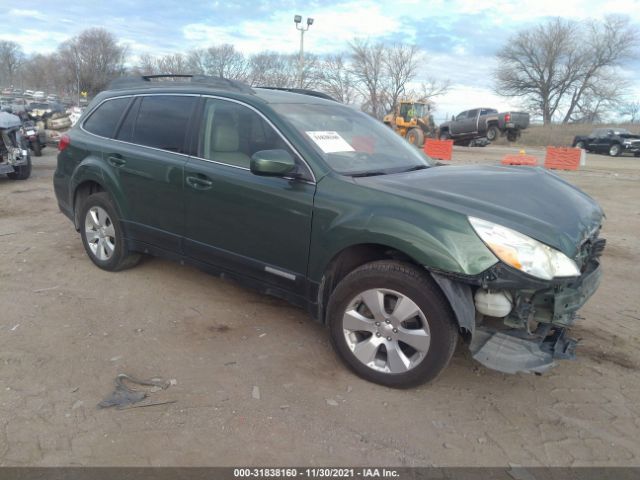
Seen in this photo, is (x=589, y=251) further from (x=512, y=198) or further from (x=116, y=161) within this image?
(x=116, y=161)

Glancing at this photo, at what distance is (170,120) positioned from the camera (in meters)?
4.31

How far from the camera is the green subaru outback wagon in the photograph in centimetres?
284

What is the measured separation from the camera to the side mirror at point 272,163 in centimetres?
326

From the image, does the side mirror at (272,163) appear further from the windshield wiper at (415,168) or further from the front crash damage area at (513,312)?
the front crash damage area at (513,312)

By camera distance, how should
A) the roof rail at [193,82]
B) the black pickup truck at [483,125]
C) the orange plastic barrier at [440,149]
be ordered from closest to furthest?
the roof rail at [193,82] < the orange plastic barrier at [440,149] < the black pickup truck at [483,125]

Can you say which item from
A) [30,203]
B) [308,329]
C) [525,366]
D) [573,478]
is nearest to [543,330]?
[525,366]

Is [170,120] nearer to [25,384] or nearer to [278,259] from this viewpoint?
[278,259]

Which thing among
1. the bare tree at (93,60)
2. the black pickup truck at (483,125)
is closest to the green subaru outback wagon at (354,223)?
the black pickup truck at (483,125)

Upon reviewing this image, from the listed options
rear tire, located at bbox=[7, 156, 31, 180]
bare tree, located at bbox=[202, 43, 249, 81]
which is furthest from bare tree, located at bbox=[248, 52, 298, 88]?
rear tire, located at bbox=[7, 156, 31, 180]

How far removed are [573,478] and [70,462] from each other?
2.42 m

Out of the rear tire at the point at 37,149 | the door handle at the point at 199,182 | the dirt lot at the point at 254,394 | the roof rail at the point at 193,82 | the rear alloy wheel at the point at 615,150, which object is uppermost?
the rear alloy wheel at the point at 615,150

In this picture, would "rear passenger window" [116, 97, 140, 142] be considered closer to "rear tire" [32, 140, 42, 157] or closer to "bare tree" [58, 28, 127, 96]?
"rear tire" [32, 140, 42, 157]

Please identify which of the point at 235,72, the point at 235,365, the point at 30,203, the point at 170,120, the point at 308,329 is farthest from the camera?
the point at 235,72

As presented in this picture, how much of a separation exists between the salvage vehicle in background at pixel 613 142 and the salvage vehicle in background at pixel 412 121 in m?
9.20
